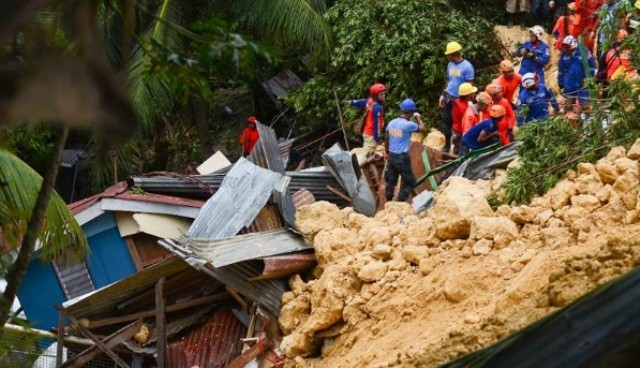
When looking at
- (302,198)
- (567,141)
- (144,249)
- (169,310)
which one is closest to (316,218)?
(302,198)

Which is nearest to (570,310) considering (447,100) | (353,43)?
(447,100)

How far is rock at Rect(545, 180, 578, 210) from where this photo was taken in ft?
42.2

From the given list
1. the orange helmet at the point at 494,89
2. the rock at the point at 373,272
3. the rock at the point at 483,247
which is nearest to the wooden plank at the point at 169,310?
the rock at the point at 373,272

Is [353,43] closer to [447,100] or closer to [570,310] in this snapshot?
[447,100]

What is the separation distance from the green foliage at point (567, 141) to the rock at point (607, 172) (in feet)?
2.58

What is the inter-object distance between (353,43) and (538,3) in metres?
3.14

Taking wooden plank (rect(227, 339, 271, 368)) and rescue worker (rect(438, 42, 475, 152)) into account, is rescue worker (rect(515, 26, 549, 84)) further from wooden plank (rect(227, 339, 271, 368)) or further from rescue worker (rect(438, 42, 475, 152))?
wooden plank (rect(227, 339, 271, 368))

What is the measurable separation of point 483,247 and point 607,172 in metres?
1.52

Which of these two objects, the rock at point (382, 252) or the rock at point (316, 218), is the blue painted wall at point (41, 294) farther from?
the rock at point (382, 252)

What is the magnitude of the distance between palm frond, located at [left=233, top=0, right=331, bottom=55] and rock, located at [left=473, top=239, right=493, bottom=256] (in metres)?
8.09

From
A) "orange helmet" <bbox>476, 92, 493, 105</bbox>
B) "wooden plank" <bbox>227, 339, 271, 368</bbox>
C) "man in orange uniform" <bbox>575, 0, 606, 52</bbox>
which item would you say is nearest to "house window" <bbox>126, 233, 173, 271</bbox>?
"wooden plank" <bbox>227, 339, 271, 368</bbox>

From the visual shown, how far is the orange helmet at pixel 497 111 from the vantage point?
16078 mm

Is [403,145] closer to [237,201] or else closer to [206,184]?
[237,201]

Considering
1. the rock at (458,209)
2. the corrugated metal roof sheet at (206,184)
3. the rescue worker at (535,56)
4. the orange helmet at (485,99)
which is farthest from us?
the corrugated metal roof sheet at (206,184)
